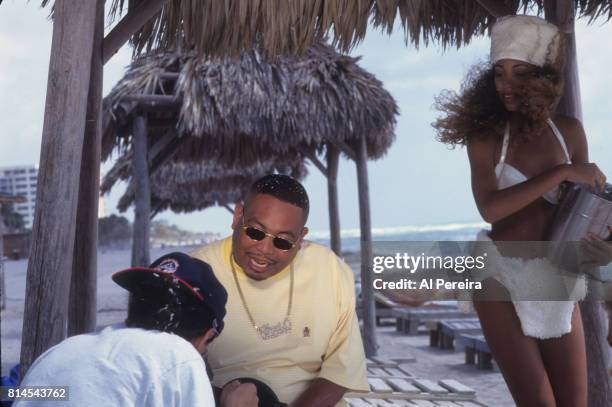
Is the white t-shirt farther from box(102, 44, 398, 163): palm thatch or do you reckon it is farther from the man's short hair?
box(102, 44, 398, 163): palm thatch

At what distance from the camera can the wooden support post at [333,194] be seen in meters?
10.9

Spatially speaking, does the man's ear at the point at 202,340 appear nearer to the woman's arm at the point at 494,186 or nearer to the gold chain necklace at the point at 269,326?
the gold chain necklace at the point at 269,326

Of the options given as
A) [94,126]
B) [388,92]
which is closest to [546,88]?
[94,126]

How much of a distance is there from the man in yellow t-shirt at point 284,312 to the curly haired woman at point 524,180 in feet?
1.36

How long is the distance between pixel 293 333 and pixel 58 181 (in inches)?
36.8

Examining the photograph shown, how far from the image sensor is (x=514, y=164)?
7.64 feet

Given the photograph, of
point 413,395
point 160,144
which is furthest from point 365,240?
point 413,395

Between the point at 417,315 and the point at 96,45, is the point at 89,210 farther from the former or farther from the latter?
the point at 417,315

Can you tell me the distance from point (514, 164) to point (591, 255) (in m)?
0.33

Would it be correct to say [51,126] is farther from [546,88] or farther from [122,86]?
[122,86]

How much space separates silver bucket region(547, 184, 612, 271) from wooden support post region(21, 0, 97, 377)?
151 cm

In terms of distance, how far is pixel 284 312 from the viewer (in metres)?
2.30

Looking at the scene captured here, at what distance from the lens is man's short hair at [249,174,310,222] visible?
219 cm

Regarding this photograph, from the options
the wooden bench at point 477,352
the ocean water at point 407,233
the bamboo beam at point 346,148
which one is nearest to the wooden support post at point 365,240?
the bamboo beam at point 346,148
